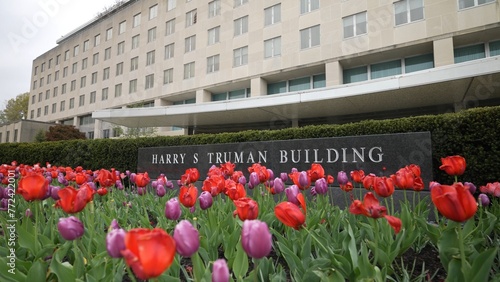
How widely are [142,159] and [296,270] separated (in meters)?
8.24

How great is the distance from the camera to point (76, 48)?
140ft

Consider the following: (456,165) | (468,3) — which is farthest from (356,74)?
(456,165)

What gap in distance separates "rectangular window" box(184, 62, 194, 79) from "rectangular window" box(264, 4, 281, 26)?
27.6 feet

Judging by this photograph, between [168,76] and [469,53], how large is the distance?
24.7 metres

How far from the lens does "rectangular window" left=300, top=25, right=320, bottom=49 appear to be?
2056cm

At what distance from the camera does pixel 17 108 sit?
60938mm

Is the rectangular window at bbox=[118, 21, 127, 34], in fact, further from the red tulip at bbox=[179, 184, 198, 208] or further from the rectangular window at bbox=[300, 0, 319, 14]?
the red tulip at bbox=[179, 184, 198, 208]

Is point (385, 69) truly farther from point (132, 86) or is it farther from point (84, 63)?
point (84, 63)

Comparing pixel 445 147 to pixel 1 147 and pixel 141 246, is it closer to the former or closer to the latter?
pixel 141 246

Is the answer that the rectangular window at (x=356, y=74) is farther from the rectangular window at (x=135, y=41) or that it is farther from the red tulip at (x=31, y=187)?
the rectangular window at (x=135, y=41)

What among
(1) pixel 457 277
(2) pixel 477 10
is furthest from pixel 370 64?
(1) pixel 457 277

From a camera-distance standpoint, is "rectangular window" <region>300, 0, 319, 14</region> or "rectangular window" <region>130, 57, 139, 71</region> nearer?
"rectangular window" <region>300, 0, 319, 14</region>

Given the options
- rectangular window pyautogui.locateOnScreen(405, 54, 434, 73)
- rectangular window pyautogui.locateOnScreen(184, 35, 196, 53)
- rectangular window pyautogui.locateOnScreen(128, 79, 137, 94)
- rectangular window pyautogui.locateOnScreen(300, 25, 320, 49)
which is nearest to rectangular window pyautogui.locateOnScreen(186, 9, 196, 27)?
rectangular window pyautogui.locateOnScreen(184, 35, 196, 53)

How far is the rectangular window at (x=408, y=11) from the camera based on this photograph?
17.3 metres
